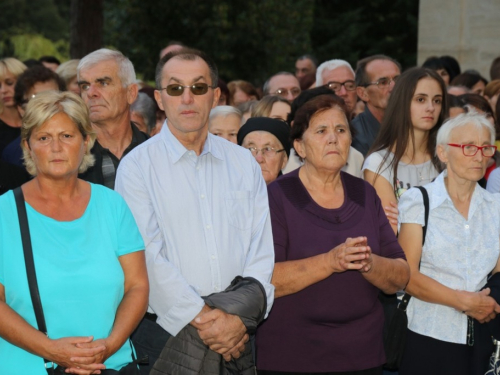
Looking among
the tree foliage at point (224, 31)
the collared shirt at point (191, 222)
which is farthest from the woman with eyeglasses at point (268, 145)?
the tree foliage at point (224, 31)

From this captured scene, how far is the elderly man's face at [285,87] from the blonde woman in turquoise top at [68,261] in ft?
17.7

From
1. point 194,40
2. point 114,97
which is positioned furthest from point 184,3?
point 114,97

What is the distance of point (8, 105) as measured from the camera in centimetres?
891

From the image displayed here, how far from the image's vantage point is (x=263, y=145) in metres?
6.40

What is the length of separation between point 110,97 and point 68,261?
2289mm

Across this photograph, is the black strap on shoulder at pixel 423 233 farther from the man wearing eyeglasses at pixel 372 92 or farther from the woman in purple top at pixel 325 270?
the man wearing eyeglasses at pixel 372 92

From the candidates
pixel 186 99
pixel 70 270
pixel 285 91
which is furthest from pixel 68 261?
pixel 285 91

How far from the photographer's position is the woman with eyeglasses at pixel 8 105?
8297 mm

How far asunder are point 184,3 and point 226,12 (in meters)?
1.18

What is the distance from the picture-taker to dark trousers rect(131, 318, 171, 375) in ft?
15.8

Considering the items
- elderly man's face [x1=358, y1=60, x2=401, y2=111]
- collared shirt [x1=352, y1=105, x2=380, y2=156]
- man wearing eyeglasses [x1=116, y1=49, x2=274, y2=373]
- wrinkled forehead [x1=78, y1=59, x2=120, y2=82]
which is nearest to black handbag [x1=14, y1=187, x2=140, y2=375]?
man wearing eyeglasses [x1=116, y1=49, x2=274, y2=373]

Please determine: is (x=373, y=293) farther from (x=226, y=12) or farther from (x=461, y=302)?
(x=226, y=12)

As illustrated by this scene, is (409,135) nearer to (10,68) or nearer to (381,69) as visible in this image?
(381,69)

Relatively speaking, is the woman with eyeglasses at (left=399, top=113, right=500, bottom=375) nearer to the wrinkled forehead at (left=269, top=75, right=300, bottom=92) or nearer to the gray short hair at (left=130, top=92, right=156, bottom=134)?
the gray short hair at (left=130, top=92, right=156, bottom=134)
